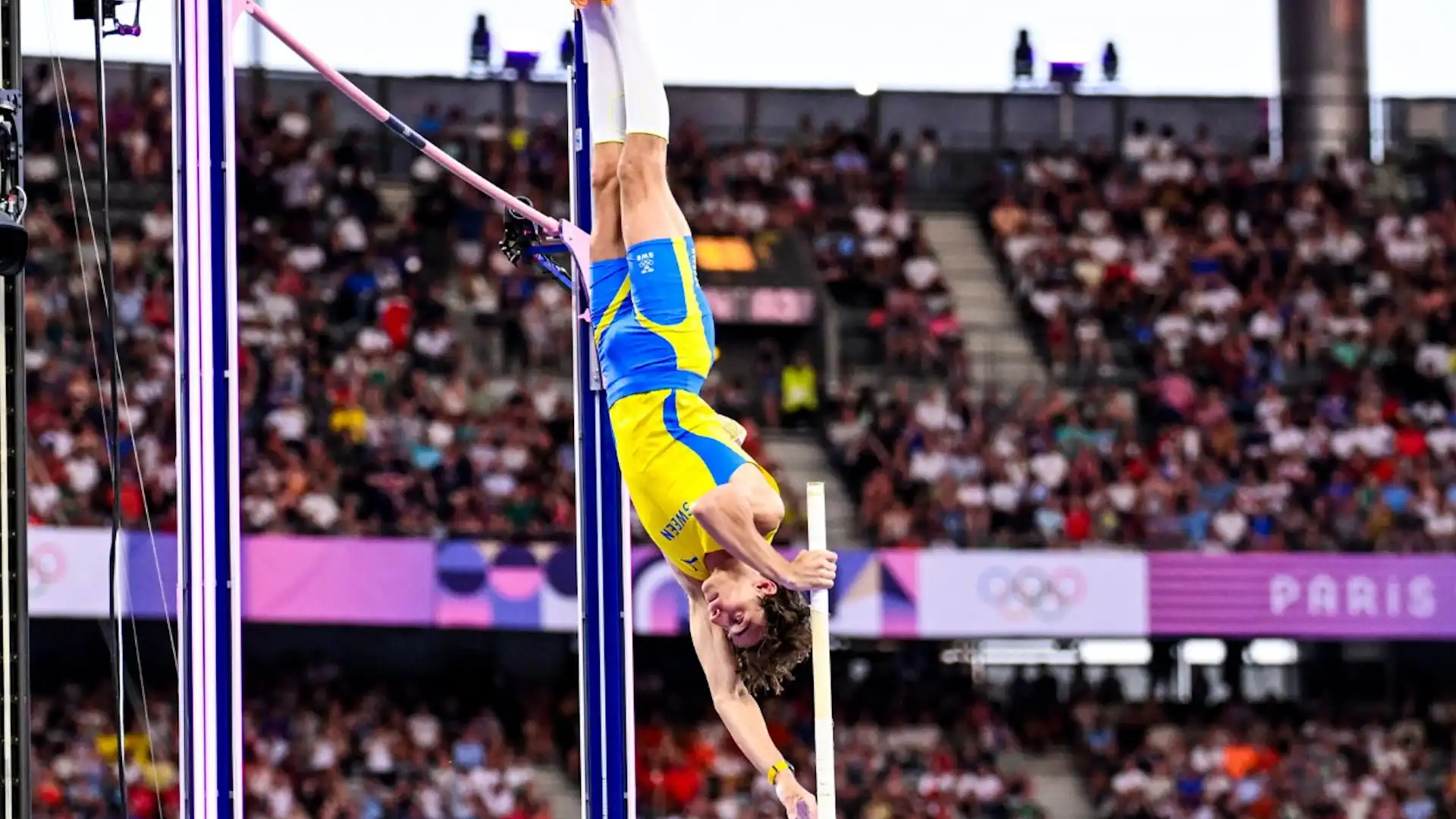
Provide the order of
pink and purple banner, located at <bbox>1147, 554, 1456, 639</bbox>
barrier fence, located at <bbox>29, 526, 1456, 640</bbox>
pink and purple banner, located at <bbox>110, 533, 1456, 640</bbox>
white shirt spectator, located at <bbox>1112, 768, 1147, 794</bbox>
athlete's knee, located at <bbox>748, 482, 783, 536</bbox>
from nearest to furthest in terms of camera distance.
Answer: athlete's knee, located at <bbox>748, 482, 783, 536</bbox> → barrier fence, located at <bbox>29, 526, 1456, 640</bbox> → pink and purple banner, located at <bbox>110, 533, 1456, 640</bbox> → white shirt spectator, located at <bbox>1112, 768, 1147, 794</bbox> → pink and purple banner, located at <bbox>1147, 554, 1456, 639</bbox>

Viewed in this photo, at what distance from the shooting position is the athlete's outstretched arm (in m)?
8.12

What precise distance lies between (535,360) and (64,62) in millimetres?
5582

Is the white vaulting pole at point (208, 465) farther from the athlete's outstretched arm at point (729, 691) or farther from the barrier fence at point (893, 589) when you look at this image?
the barrier fence at point (893, 589)

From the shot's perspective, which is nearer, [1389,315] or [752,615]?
[752,615]

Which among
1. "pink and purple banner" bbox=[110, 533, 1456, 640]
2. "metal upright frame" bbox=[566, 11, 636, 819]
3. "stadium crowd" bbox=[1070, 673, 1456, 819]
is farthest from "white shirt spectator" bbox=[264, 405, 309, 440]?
"metal upright frame" bbox=[566, 11, 636, 819]

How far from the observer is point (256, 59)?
22.7 meters

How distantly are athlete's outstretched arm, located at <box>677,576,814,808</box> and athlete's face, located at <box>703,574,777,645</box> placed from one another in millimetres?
253

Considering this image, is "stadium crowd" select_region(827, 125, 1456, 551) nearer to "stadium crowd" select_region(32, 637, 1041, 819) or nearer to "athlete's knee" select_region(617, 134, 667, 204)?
"stadium crowd" select_region(32, 637, 1041, 819)

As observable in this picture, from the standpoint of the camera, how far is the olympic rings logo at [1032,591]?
19422 mm

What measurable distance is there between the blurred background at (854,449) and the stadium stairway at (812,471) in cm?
6

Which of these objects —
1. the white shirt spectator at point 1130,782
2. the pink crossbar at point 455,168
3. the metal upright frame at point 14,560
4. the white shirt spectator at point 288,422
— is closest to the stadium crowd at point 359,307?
the white shirt spectator at point 288,422

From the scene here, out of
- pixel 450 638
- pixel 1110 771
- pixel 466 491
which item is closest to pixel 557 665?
→ pixel 450 638

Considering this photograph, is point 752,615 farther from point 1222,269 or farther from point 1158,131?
point 1158,131

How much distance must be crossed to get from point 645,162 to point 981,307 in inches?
600
